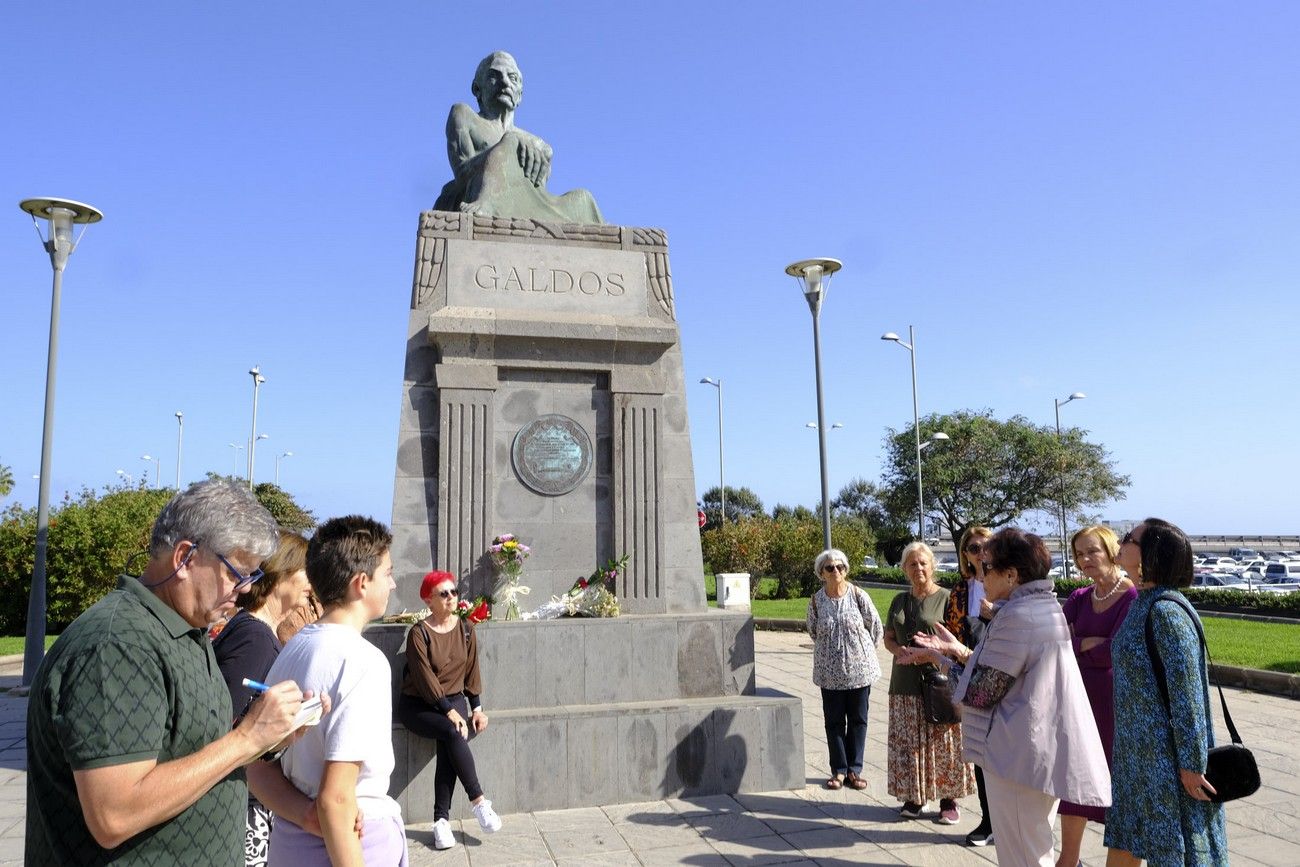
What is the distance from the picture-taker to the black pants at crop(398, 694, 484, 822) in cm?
545

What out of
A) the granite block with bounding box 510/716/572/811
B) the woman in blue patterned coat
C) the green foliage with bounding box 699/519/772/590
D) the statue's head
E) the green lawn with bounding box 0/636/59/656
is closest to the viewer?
the woman in blue patterned coat

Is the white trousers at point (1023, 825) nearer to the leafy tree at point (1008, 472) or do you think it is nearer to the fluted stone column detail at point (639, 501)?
the fluted stone column detail at point (639, 501)

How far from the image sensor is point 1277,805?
5883mm

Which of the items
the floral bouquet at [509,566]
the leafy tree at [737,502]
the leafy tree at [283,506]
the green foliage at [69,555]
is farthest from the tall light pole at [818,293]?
the leafy tree at [737,502]

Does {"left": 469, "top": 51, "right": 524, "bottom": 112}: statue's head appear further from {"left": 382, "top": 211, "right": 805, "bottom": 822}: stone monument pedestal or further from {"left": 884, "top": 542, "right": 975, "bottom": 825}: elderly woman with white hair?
{"left": 884, "top": 542, "right": 975, "bottom": 825}: elderly woman with white hair

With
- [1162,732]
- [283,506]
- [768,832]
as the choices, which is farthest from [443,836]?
[283,506]

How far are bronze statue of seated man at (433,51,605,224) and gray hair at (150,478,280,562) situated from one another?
6.02 meters

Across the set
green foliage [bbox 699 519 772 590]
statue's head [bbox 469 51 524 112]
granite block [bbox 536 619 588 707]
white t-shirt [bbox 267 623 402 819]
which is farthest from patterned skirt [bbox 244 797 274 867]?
green foliage [bbox 699 519 772 590]

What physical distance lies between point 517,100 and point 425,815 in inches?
275

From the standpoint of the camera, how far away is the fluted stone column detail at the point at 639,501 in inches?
290

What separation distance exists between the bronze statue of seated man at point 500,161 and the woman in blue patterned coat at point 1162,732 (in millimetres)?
5901

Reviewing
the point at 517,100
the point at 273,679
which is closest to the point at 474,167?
the point at 517,100

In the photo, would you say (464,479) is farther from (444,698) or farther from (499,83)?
(499,83)

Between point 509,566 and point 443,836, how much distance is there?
6.83 ft
